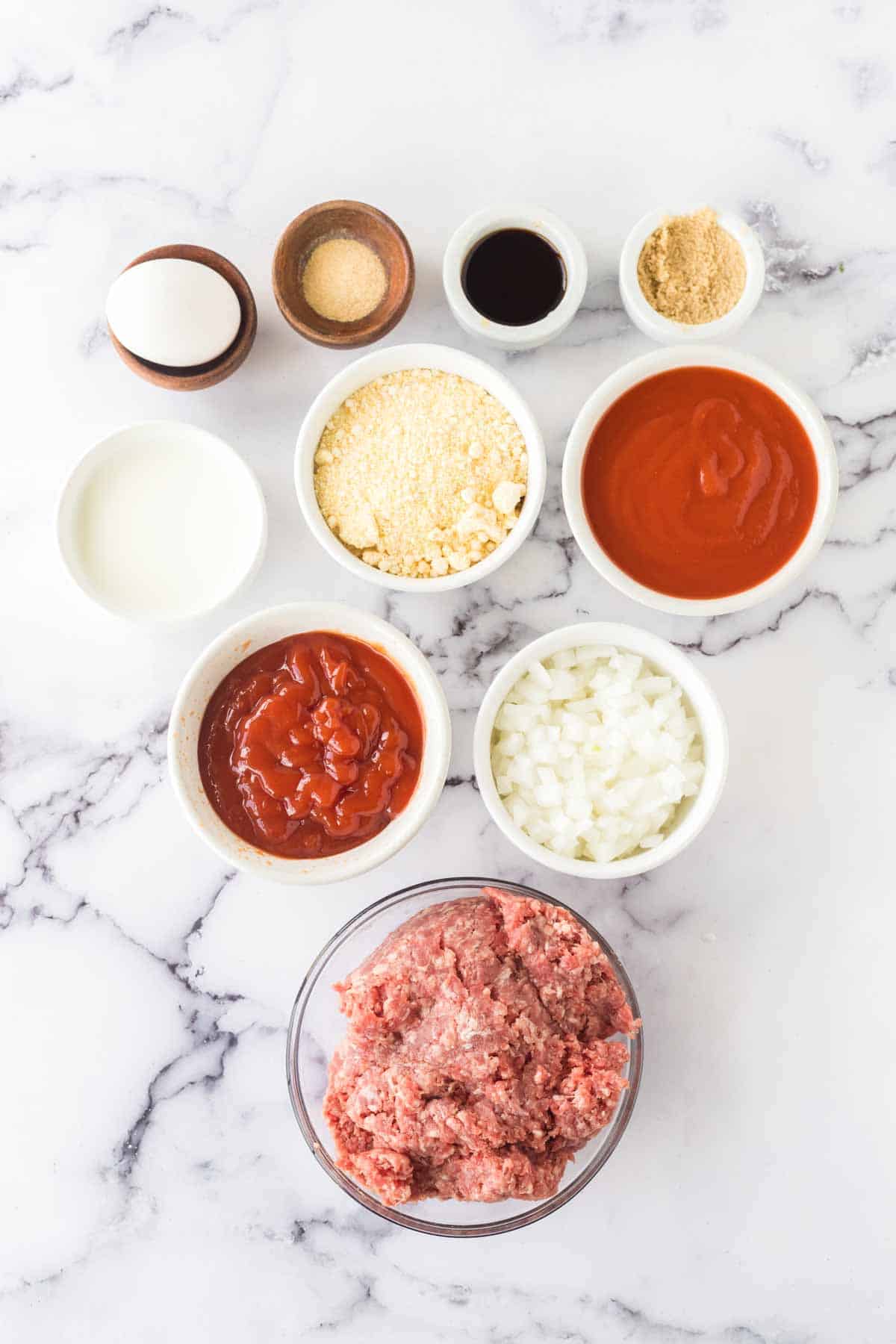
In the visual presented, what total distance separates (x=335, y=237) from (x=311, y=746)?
1007 mm

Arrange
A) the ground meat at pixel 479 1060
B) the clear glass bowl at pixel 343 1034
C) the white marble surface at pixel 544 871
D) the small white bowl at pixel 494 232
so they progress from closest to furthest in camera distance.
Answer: the ground meat at pixel 479 1060 < the clear glass bowl at pixel 343 1034 < the small white bowl at pixel 494 232 < the white marble surface at pixel 544 871

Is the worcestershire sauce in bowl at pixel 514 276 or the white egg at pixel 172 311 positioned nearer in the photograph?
the white egg at pixel 172 311

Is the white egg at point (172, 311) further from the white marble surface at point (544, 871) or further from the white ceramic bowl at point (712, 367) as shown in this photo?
the white ceramic bowl at point (712, 367)

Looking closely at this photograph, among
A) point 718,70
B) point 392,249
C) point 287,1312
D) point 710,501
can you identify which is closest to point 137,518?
point 392,249

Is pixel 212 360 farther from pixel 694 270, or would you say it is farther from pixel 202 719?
pixel 694 270

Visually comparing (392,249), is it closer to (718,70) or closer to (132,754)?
(718,70)

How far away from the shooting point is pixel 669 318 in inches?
81.8

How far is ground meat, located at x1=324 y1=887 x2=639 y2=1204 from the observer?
1.79 metres

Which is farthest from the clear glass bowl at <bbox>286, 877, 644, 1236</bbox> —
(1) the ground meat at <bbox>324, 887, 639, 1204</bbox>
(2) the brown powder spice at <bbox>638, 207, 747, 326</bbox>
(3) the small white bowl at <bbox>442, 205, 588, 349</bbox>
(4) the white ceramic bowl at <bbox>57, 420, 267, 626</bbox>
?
(2) the brown powder spice at <bbox>638, 207, 747, 326</bbox>

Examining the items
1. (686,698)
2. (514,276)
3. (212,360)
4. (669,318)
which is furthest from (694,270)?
(212,360)

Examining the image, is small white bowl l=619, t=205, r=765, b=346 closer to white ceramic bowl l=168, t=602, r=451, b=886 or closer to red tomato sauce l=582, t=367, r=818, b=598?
red tomato sauce l=582, t=367, r=818, b=598

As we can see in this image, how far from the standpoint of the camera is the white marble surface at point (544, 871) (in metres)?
2.22

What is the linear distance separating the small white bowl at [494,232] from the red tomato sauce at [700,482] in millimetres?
209

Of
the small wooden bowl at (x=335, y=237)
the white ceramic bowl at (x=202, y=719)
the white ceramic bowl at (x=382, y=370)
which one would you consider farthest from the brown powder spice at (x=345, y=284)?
the white ceramic bowl at (x=202, y=719)
